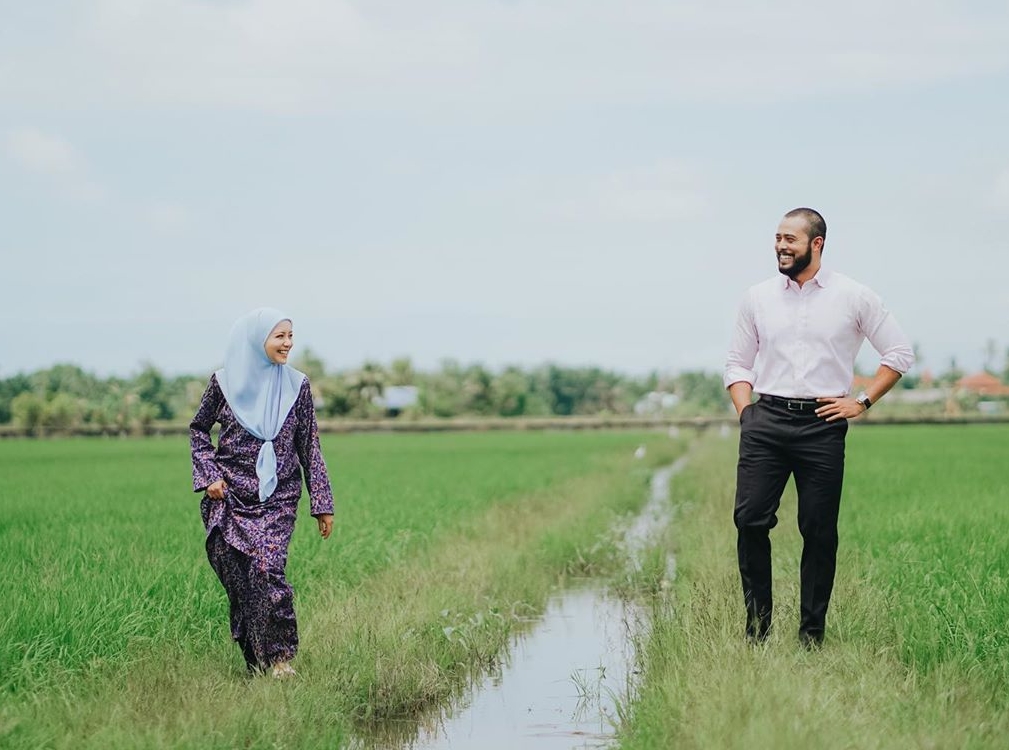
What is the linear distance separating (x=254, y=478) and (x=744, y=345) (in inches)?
85.4

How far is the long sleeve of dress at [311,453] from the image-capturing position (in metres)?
5.26

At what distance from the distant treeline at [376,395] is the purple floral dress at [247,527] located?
5002 centimetres

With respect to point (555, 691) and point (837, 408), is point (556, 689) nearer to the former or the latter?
point (555, 691)

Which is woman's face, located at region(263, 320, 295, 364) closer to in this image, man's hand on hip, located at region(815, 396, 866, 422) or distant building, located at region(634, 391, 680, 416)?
man's hand on hip, located at region(815, 396, 866, 422)

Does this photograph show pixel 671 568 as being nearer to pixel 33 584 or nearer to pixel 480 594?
pixel 480 594

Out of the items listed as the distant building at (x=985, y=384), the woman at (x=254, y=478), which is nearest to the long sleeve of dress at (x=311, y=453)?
the woman at (x=254, y=478)

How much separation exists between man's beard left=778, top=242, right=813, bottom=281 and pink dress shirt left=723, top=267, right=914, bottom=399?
98 mm

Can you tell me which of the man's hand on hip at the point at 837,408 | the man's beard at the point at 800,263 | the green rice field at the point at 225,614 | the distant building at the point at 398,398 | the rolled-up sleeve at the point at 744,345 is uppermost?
→ the man's beard at the point at 800,263

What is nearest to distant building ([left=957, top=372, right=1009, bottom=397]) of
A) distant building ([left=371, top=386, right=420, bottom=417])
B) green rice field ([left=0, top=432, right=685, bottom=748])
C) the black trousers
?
distant building ([left=371, top=386, right=420, bottom=417])

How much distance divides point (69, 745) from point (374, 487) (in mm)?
12357

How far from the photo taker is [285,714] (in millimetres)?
4559

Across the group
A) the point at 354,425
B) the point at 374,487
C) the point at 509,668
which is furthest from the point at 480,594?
the point at 354,425

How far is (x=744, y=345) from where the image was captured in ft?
18.0

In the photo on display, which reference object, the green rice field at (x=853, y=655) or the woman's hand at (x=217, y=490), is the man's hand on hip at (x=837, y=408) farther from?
the woman's hand at (x=217, y=490)
